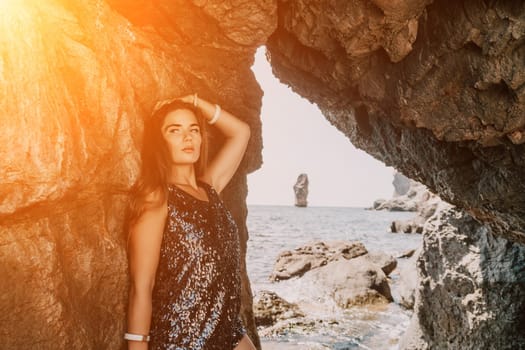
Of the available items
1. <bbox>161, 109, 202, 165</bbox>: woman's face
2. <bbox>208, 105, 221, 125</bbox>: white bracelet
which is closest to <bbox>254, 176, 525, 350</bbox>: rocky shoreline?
<bbox>208, 105, 221, 125</bbox>: white bracelet

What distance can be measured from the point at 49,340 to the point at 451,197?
17.9 ft

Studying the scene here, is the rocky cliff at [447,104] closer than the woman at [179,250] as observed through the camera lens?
No

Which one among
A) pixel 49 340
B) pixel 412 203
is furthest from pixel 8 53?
pixel 412 203

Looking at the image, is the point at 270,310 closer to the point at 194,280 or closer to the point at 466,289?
the point at 466,289

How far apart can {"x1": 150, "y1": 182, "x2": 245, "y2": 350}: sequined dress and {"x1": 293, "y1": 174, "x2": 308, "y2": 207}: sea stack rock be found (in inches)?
4416

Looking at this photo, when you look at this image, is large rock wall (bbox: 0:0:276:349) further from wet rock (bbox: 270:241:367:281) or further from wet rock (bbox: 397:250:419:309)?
wet rock (bbox: 270:241:367:281)

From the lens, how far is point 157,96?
390 centimetres

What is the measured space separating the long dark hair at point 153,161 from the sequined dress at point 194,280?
0.16m

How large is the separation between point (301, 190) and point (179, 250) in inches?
4656

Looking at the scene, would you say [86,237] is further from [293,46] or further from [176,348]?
[293,46]

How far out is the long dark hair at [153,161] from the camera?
349 cm

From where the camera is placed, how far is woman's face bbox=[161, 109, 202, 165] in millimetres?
3664

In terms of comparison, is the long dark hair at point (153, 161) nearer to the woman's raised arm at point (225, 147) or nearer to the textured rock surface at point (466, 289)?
the woman's raised arm at point (225, 147)

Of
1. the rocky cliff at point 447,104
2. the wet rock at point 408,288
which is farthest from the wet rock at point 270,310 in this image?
the rocky cliff at point 447,104
